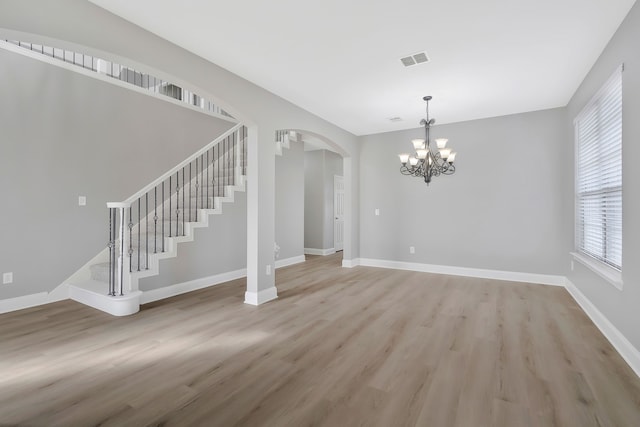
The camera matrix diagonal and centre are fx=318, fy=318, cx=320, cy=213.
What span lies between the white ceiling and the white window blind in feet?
1.72

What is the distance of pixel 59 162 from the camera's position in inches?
166

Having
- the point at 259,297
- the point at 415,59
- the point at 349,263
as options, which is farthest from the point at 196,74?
the point at 349,263

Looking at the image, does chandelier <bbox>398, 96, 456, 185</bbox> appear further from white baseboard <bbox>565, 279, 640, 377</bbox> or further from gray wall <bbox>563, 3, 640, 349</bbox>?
white baseboard <bbox>565, 279, 640, 377</bbox>

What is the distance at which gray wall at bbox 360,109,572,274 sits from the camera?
518 cm

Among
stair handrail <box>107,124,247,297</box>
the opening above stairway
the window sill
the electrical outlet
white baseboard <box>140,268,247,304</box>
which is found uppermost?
the opening above stairway

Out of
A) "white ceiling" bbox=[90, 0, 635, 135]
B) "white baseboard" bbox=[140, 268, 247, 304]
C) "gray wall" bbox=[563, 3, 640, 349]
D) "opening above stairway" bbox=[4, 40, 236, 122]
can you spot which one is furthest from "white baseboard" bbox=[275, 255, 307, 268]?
"gray wall" bbox=[563, 3, 640, 349]

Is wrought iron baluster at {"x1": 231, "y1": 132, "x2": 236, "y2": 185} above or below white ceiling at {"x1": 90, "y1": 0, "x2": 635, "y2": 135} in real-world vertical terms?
below

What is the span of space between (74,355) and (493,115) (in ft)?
21.4

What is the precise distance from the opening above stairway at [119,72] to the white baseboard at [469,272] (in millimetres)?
4115

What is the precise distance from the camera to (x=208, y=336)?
3.11 meters

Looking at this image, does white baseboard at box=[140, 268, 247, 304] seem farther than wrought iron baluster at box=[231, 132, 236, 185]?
No

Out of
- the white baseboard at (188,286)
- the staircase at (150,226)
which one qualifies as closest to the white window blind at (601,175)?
the staircase at (150,226)

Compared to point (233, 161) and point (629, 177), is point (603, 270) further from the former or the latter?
point (233, 161)

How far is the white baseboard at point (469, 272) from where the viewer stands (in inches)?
205
